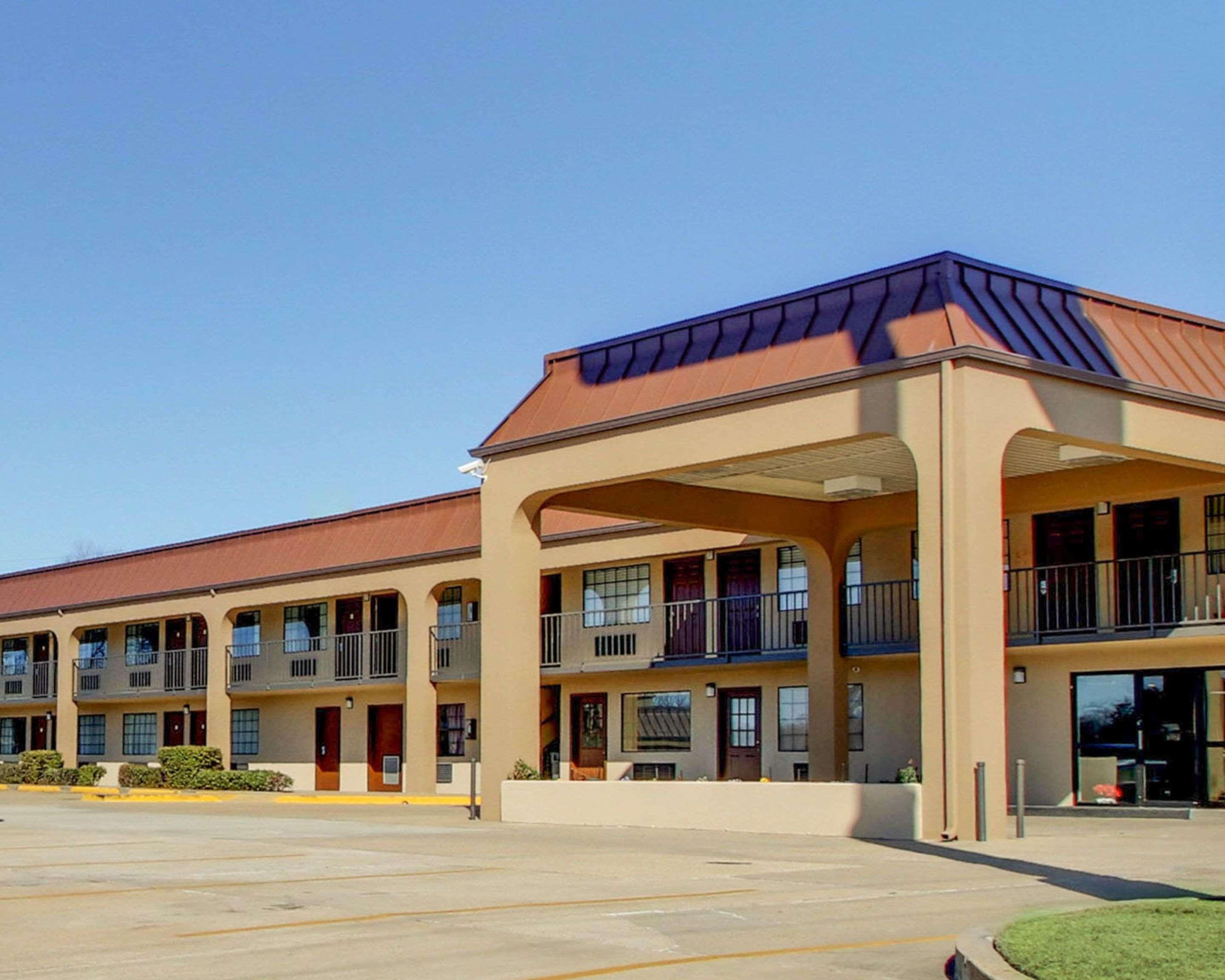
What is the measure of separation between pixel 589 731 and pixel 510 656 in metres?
12.1

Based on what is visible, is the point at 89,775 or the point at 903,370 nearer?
the point at 903,370

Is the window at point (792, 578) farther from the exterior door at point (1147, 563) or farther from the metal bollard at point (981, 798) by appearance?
the metal bollard at point (981, 798)

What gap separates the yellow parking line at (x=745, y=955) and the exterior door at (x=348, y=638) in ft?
103

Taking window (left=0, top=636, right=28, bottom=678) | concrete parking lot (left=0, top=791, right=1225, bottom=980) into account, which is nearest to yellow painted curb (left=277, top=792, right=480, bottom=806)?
concrete parking lot (left=0, top=791, right=1225, bottom=980)

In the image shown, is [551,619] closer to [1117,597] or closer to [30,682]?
[1117,597]

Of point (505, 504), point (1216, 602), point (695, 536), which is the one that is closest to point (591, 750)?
point (695, 536)

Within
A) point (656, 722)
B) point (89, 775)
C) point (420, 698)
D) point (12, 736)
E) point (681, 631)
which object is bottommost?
point (89, 775)

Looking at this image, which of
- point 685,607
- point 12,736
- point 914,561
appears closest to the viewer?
point 914,561

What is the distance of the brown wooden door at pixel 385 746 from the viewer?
137ft

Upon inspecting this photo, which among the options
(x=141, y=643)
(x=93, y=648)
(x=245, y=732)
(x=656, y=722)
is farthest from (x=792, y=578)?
(x=93, y=648)

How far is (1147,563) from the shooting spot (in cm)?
2667

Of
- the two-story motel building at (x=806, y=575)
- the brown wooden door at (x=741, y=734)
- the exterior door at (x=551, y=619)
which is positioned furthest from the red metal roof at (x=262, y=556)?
the brown wooden door at (x=741, y=734)

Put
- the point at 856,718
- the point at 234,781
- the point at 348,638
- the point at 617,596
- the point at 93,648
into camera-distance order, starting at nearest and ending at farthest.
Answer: the point at 856,718
the point at 617,596
the point at 234,781
the point at 348,638
the point at 93,648

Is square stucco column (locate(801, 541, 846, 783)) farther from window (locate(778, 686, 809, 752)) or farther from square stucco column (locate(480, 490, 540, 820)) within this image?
square stucco column (locate(480, 490, 540, 820))
